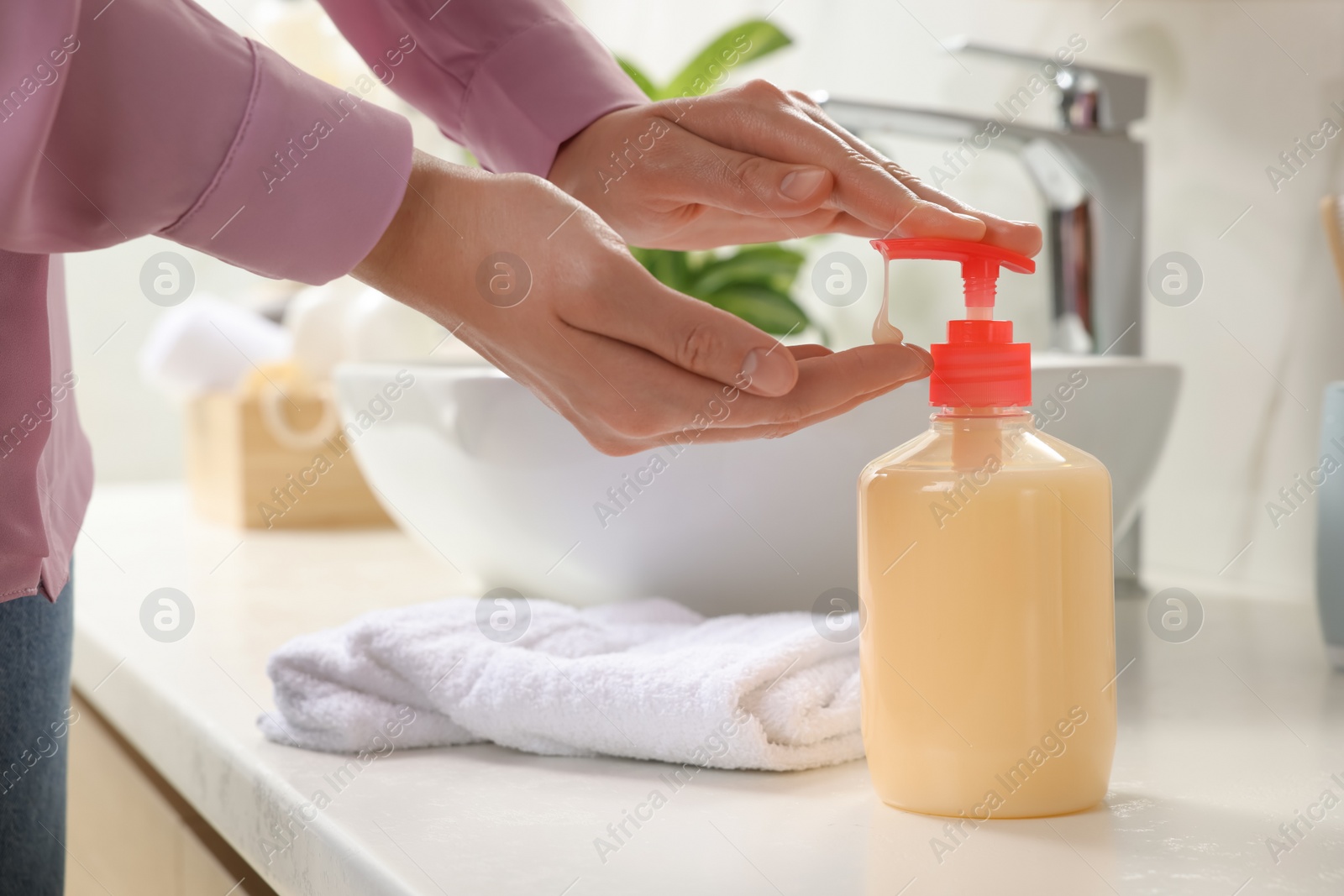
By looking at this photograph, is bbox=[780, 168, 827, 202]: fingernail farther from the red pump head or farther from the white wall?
the white wall

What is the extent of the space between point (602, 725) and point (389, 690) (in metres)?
0.10

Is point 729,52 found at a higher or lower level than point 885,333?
higher

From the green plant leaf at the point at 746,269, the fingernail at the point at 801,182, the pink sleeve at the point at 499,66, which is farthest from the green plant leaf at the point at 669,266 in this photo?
the fingernail at the point at 801,182

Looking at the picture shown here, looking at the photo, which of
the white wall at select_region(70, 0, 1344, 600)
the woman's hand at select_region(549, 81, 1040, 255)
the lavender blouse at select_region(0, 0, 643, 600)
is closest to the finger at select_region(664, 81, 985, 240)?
the woman's hand at select_region(549, 81, 1040, 255)

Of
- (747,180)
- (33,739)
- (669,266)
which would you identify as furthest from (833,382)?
(669,266)

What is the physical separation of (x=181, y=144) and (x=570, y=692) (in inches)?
9.9

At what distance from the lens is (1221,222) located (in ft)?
2.78

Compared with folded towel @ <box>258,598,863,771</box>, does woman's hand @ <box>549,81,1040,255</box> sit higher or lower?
higher

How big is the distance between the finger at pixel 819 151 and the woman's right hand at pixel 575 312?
7 cm

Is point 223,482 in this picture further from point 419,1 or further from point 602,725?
point 602,725

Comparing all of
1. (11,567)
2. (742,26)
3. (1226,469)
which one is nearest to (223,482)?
(742,26)

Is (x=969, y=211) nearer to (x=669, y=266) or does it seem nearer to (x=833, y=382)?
(x=833, y=382)

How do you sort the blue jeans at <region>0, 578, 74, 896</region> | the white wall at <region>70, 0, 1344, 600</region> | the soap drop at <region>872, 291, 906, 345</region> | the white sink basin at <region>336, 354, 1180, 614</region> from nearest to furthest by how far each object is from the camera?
the soap drop at <region>872, 291, 906, 345</region> → the blue jeans at <region>0, 578, 74, 896</region> → the white sink basin at <region>336, 354, 1180, 614</region> → the white wall at <region>70, 0, 1344, 600</region>

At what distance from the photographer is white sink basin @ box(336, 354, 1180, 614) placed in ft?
2.14
